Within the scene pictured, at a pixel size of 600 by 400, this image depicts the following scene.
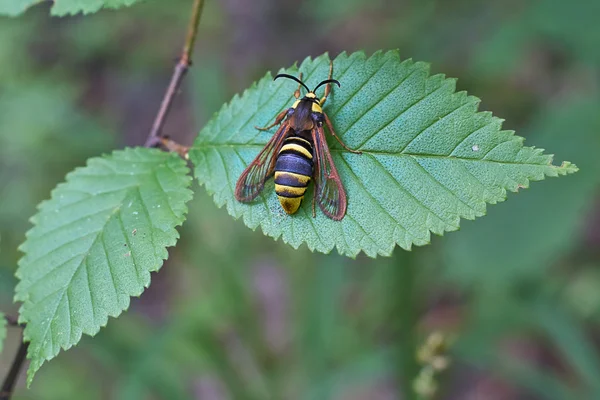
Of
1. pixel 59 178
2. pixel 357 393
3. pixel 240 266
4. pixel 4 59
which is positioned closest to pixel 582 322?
pixel 357 393

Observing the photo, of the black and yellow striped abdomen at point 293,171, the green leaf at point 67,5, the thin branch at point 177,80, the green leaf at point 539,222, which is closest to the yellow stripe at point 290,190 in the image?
the black and yellow striped abdomen at point 293,171

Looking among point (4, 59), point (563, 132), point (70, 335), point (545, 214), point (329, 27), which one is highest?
point (329, 27)

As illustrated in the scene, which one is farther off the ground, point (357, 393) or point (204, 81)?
point (204, 81)

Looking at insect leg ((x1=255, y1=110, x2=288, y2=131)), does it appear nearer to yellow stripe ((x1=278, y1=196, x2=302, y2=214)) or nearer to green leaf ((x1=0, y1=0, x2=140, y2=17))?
yellow stripe ((x1=278, y1=196, x2=302, y2=214))

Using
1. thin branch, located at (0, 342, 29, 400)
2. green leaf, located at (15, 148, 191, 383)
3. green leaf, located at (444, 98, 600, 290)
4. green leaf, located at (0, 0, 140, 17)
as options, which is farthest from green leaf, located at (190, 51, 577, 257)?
green leaf, located at (444, 98, 600, 290)

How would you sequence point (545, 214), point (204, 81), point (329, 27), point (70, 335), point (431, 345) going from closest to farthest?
1. point (70, 335)
2. point (431, 345)
3. point (545, 214)
4. point (204, 81)
5. point (329, 27)

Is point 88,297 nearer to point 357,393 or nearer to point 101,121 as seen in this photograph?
point 357,393

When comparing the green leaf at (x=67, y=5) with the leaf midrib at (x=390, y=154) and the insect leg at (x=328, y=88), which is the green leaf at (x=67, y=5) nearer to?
the leaf midrib at (x=390, y=154)
